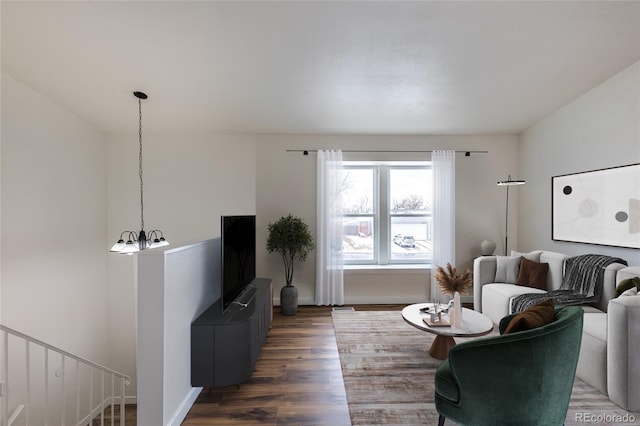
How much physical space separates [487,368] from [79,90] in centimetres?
445

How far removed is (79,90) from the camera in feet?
10.2

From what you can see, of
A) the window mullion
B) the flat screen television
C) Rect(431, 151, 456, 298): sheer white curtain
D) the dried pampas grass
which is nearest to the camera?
the flat screen television

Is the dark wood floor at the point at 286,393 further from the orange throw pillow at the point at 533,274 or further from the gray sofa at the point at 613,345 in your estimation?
the orange throw pillow at the point at 533,274

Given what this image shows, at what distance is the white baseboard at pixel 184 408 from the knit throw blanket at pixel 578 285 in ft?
10.7

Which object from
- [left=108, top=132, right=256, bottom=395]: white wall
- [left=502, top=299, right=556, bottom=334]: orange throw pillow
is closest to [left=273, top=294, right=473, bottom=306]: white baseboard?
[left=108, top=132, right=256, bottom=395]: white wall

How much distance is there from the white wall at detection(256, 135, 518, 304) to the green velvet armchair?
9.92 ft

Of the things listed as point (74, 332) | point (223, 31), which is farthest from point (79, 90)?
point (74, 332)

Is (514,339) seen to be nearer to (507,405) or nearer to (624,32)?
(507,405)

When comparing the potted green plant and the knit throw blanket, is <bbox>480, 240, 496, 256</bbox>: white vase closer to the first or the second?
the knit throw blanket

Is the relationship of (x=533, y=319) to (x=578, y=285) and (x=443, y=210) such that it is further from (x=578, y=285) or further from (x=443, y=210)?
(x=443, y=210)

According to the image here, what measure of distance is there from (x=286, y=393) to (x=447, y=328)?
149 centimetres

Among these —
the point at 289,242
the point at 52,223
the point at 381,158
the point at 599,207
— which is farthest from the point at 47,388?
the point at 599,207

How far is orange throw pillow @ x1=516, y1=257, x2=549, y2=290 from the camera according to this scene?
348cm

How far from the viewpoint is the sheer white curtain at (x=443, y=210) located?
4461 millimetres
